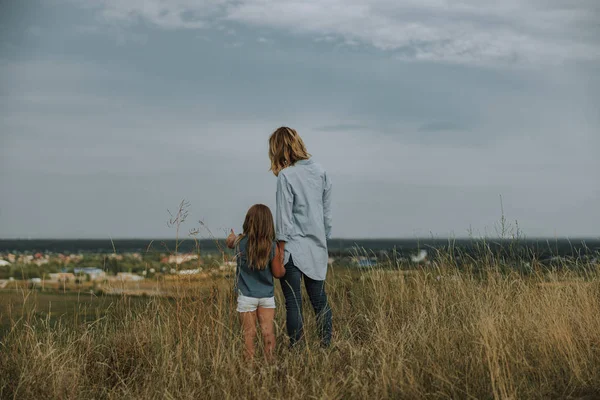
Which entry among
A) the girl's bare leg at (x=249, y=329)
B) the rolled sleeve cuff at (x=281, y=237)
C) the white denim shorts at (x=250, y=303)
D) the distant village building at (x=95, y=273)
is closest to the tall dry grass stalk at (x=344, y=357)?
the girl's bare leg at (x=249, y=329)

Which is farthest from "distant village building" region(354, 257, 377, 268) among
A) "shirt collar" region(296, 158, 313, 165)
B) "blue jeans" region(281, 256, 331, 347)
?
"shirt collar" region(296, 158, 313, 165)

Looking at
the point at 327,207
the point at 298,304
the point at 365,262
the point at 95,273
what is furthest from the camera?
the point at 95,273

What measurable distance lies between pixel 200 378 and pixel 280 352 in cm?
117

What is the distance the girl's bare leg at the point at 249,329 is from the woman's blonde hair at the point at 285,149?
109cm

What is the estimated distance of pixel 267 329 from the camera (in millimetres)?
4547

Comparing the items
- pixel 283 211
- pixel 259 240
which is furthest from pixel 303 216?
pixel 259 240

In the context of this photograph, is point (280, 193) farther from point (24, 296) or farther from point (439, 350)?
point (24, 296)

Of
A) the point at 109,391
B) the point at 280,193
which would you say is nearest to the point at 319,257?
the point at 280,193

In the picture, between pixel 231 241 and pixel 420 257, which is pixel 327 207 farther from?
pixel 420 257

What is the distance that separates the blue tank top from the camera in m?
4.55

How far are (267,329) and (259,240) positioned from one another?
0.67 metres

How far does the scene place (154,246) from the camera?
5.18m

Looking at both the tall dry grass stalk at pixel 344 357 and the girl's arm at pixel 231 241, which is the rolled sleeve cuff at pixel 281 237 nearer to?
the girl's arm at pixel 231 241

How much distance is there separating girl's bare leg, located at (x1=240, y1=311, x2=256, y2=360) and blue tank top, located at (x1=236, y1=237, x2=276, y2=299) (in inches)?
6.1
